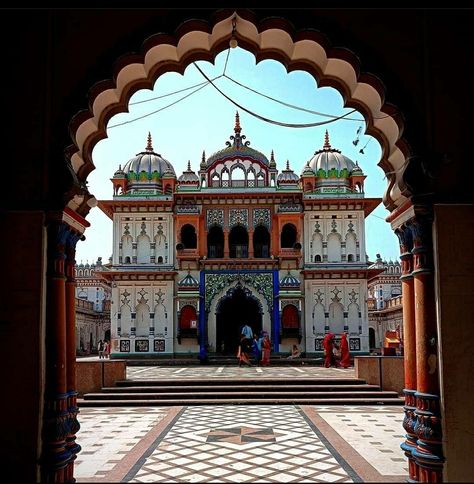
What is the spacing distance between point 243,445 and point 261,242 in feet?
70.0

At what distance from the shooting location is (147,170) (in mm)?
29906

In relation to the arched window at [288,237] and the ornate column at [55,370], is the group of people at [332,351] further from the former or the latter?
the ornate column at [55,370]

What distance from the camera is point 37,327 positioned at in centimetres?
530

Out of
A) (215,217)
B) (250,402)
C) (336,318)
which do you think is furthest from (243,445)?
(215,217)

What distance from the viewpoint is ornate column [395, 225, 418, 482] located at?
5797mm

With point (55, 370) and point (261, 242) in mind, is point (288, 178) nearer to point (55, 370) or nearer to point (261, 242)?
point (261, 242)

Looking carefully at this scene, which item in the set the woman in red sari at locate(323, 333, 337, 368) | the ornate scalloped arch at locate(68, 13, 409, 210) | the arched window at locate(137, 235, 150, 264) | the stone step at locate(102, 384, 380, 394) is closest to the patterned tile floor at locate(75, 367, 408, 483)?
the stone step at locate(102, 384, 380, 394)

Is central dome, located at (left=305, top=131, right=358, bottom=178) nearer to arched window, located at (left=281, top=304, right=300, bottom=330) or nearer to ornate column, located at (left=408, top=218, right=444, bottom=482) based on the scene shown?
arched window, located at (left=281, top=304, right=300, bottom=330)

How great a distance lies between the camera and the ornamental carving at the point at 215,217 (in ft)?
94.6

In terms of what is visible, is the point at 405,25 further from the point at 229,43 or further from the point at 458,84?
the point at 229,43

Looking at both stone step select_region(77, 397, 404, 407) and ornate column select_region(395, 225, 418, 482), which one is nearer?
ornate column select_region(395, 225, 418, 482)

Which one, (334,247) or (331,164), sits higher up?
(331,164)

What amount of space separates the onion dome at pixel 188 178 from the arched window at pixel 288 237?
17.2 feet

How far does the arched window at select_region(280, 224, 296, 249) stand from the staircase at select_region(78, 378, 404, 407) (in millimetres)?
13675
